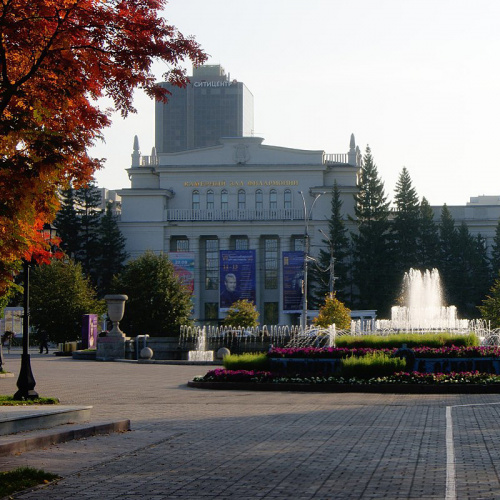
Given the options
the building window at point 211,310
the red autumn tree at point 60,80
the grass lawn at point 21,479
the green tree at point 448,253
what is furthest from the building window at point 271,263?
the grass lawn at point 21,479

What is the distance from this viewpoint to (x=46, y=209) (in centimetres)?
1242

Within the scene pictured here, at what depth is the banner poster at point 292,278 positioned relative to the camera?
77.5 m

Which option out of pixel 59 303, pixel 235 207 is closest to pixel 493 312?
pixel 59 303

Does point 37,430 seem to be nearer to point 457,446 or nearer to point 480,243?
point 457,446

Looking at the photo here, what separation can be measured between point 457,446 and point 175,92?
177 meters

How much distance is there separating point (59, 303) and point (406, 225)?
37.7m

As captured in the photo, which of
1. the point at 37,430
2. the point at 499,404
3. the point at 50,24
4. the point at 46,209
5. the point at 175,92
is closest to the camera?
the point at 50,24

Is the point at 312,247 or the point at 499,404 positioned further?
the point at 312,247

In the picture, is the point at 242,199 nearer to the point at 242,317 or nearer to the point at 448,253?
the point at 448,253

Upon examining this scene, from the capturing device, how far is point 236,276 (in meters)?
77.4

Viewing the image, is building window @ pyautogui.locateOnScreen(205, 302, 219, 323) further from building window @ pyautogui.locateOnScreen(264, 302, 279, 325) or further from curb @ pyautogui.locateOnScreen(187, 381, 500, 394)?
curb @ pyautogui.locateOnScreen(187, 381, 500, 394)

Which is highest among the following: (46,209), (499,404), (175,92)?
(175,92)

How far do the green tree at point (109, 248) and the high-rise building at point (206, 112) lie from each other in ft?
333

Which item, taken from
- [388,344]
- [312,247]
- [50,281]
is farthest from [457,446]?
[312,247]
